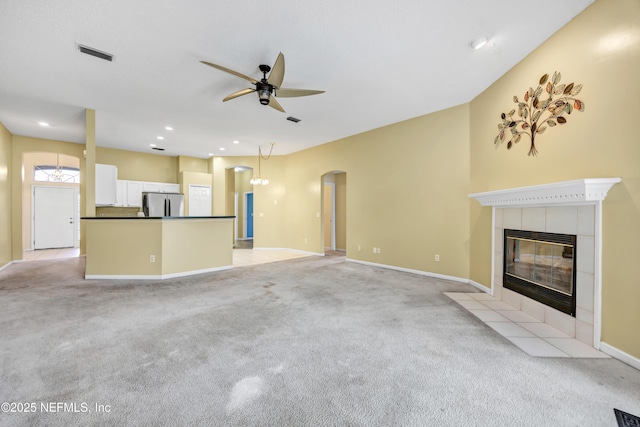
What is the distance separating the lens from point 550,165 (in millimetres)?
2699

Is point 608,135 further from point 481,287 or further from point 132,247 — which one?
point 132,247

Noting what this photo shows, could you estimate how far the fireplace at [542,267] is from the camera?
2.45m

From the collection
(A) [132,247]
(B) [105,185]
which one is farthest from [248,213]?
(A) [132,247]

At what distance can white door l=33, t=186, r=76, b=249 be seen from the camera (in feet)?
25.9

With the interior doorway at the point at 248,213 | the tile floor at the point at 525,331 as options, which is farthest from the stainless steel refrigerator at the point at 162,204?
the tile floor at the point at 525,331

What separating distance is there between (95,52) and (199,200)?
5.47 meters

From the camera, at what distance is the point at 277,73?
274cm

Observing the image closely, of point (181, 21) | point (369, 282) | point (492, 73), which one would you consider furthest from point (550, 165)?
point (181, 21)

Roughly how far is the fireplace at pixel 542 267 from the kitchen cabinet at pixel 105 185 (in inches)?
316

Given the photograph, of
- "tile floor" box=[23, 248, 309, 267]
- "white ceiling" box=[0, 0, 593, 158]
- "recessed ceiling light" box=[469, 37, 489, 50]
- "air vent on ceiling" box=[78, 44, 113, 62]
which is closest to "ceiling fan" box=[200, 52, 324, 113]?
"white ceiling" box=[0, 0, 593, 158]

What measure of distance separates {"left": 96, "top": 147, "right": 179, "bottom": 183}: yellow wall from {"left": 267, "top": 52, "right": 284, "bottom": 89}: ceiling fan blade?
21.6 feet

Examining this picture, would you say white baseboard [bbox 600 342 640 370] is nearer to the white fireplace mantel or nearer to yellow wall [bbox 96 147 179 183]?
the white fireplace mantel

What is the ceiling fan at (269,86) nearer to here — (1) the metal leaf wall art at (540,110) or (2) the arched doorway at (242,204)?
(1) the metal leaf wall art at (540,110)

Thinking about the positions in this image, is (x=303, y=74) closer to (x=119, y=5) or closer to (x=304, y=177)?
(x=119, y=5)
